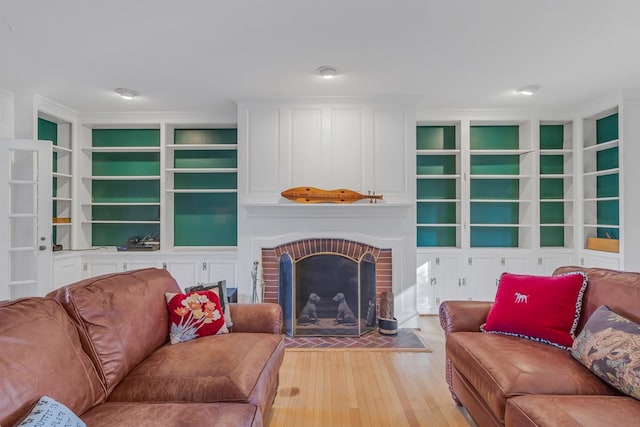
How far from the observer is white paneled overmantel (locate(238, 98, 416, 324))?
3941mm

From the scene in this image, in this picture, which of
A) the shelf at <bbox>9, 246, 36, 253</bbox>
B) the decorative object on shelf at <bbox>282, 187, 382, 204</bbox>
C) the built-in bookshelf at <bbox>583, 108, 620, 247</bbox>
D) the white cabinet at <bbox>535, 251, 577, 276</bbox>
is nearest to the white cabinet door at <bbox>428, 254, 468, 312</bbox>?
the white cabinet at <bbox>535, 251, 577, 276</bbox>

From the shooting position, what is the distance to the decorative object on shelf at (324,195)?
386 centimetres

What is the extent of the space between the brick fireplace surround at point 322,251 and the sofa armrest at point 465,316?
1.51 m

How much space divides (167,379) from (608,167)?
16.3 feet

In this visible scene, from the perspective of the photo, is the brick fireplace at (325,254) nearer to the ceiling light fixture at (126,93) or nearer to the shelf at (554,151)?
the ceiling light fixture at (126,93)

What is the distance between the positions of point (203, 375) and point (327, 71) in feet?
8.33

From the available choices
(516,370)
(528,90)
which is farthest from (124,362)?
(528,90)

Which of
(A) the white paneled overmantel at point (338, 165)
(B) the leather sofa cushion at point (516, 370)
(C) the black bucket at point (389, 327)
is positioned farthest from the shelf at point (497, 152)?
(B) the leather sofa cushion at point (516, 370)

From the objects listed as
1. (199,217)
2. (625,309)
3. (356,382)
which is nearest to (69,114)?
(199,217)

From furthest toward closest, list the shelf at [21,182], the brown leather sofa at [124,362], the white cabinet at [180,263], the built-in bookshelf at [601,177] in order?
the white cabinet at [180,263]
the built-in bookshelf at [601,177]
the shelf at [21,182]
the brown leather sofa at [124,362]

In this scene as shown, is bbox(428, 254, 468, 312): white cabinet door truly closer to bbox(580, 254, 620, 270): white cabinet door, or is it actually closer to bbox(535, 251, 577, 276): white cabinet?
bbox(535, 251, 577, 276): white cabinet

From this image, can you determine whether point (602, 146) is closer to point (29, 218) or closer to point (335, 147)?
point (335, 147)

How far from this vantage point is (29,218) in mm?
3664

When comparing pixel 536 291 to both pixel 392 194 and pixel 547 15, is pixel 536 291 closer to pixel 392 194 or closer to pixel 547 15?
pixel 547 15
